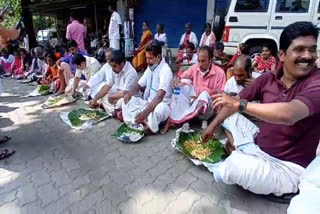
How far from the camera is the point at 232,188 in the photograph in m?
2.27

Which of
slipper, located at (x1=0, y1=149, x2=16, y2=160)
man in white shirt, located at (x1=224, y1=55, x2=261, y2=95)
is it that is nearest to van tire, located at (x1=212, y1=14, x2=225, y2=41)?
man in white shirt, located at (x1=224, y1=55, x2=261, y2=95)

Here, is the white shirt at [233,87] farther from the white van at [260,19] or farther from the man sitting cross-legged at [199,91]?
the white van at [260,19]

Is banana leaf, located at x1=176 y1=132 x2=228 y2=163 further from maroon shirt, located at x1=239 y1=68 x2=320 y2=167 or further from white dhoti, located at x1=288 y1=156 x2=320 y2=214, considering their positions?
white dhoti, located at x1=288 y1=156 x2=320 y2=214

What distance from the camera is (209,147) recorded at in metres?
2.74

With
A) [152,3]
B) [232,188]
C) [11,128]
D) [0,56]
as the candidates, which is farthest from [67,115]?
[152,3]

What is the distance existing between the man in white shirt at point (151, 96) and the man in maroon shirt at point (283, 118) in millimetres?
1174

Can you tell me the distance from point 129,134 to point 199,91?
3.46 feet

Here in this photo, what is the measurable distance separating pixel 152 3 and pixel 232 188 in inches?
367

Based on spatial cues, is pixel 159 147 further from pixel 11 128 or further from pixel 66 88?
pixel 66 88

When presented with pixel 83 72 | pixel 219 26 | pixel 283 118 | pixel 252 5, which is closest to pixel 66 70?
pixel 83 72

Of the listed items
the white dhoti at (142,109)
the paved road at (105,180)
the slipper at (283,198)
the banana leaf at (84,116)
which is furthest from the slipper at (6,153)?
the slipper at (283,198)

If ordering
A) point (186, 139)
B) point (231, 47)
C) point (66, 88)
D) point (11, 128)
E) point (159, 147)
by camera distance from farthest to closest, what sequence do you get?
point (231, 47) < point (66, 88) < point (11, 128) < point (159, 147) < point (186, 139)

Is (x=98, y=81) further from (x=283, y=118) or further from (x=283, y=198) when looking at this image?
(x=283, y=118)

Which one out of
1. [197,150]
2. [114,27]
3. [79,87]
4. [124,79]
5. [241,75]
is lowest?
[197,150]
